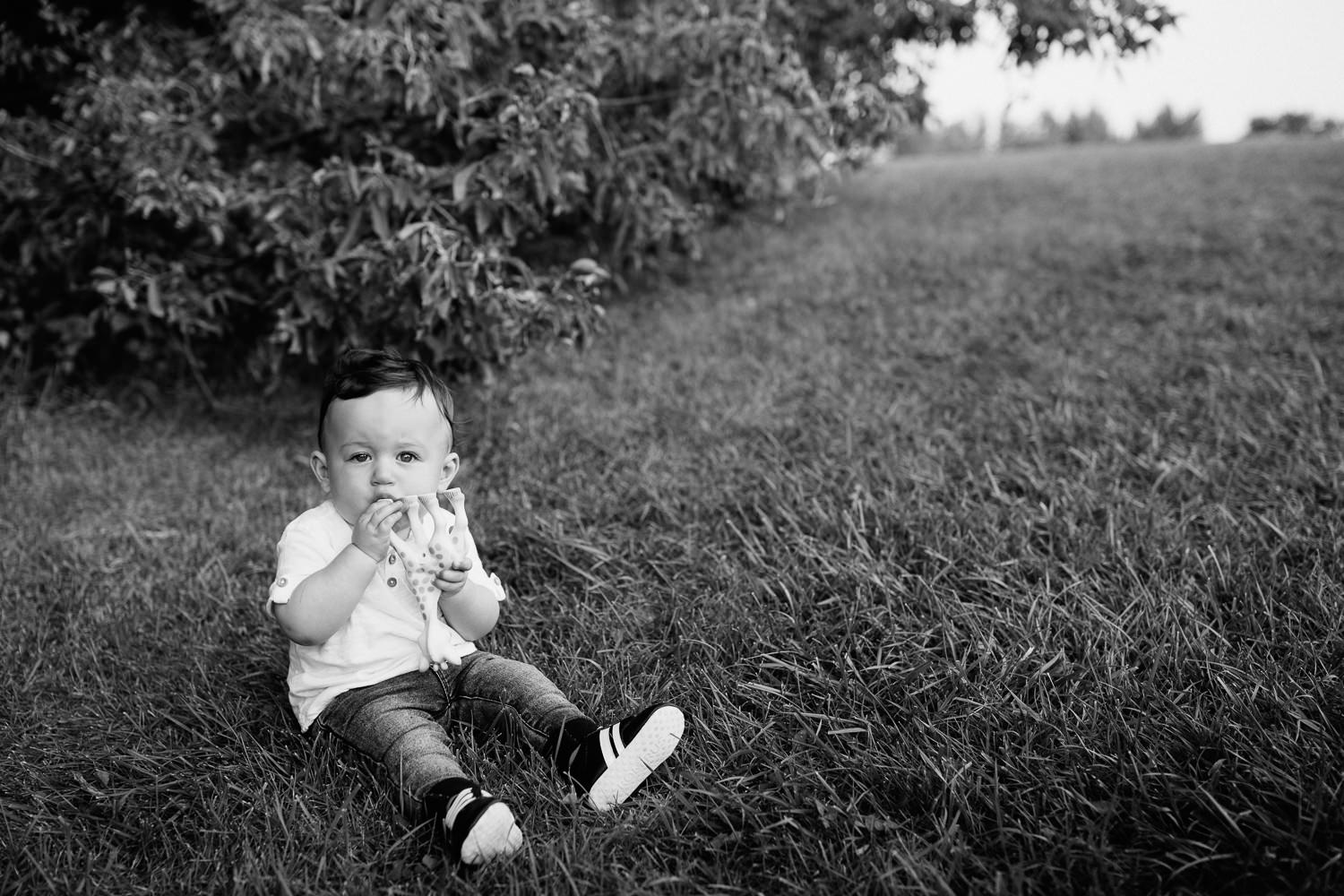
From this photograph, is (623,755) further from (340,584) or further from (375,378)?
(375,378)

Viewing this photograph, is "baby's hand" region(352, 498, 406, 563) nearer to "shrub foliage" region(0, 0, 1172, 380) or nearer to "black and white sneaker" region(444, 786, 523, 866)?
"black and white sneaker" region(444, 786, 523, 866)

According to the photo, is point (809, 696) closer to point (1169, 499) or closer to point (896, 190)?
point (1169, 499)

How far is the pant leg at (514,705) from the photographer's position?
182cm

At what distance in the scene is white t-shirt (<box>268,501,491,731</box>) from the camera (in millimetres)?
1824

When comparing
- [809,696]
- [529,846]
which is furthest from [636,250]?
[529,846]

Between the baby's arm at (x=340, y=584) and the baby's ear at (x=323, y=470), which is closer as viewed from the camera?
the baby's arm at (x=340, y=584)

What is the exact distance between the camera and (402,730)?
5.91ft

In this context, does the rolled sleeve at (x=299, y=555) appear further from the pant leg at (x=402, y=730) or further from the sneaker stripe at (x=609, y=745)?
the sneaker stripe at (x=609, y=745)

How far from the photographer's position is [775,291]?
5359 mm

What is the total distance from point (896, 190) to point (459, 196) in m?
6.21

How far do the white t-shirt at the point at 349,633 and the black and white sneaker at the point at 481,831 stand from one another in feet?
1.44

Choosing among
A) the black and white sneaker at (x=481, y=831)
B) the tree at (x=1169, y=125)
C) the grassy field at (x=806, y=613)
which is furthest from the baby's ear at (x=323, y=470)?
the tree at (x=1169, y=125)

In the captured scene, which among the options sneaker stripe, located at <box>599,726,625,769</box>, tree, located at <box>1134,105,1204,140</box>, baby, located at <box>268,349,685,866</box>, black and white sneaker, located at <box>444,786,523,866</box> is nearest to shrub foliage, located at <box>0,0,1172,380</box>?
baby, located at <box>268,349,685,866</box>

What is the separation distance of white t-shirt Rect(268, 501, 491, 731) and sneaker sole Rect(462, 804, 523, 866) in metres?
0.48
